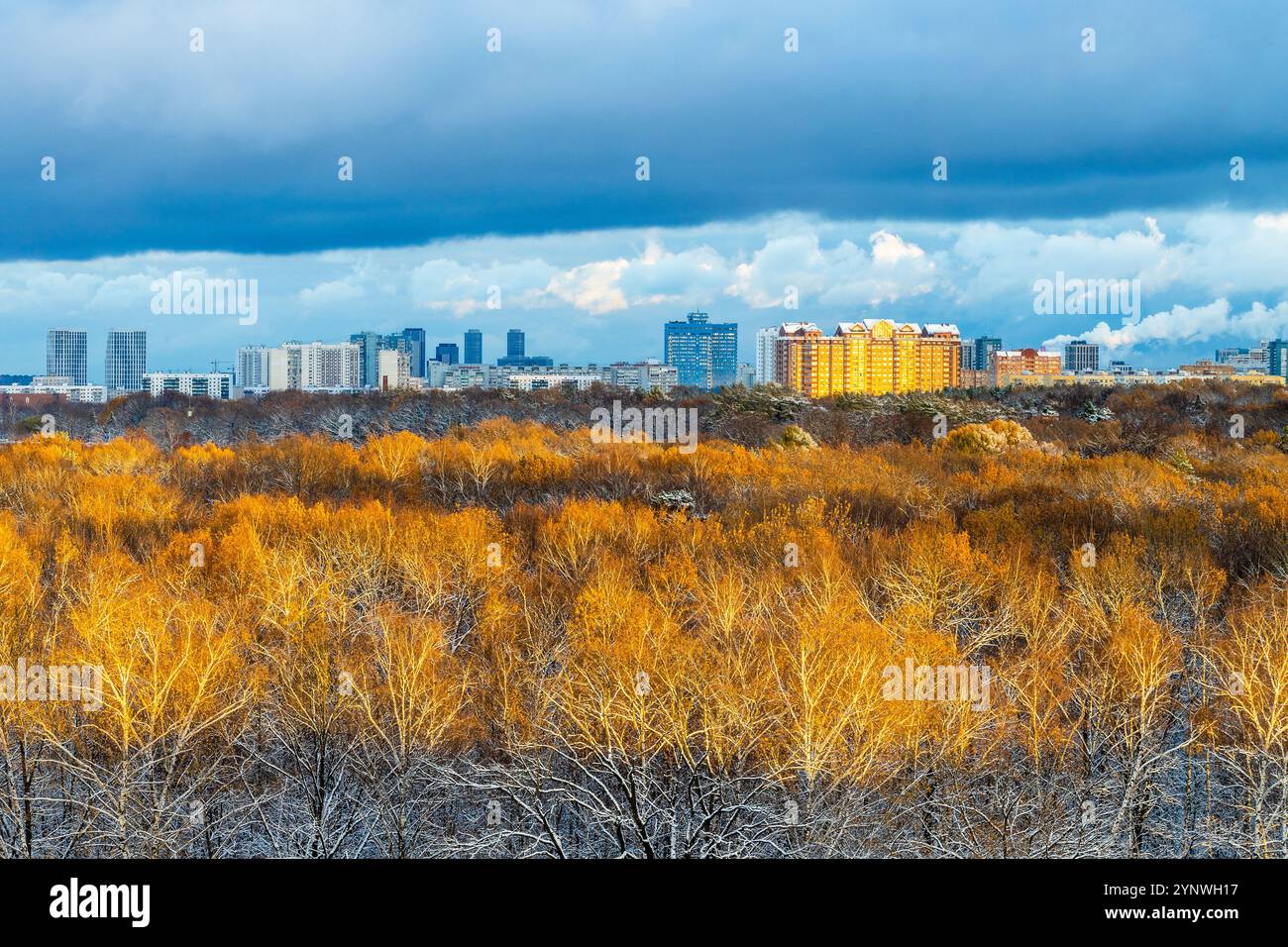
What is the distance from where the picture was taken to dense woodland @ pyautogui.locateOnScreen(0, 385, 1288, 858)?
30.3 m

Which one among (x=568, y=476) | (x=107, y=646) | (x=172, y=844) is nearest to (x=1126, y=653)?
(x=172, y=844)

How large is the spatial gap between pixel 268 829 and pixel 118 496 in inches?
1547

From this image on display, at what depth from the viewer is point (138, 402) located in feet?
494

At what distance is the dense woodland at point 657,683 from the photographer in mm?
30328

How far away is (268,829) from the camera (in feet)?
103

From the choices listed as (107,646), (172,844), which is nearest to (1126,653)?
(172,844)

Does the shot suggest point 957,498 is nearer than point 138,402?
Yes

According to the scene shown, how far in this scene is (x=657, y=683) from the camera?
106 feet

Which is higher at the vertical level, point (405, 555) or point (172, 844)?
point (405, 555)
